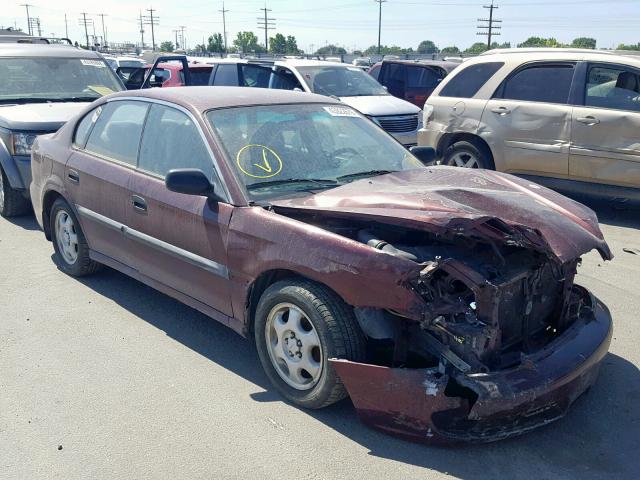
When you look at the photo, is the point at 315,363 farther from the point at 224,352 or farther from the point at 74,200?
the point at 74,200

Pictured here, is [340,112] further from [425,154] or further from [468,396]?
[468,396]

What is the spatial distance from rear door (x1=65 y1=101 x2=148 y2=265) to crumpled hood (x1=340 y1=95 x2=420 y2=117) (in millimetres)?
5957

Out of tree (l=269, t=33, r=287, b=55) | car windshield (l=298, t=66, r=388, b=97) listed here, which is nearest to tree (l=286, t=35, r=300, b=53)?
tree (l=269, t=33, r=287, b=55)

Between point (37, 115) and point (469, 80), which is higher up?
point (469, 80)

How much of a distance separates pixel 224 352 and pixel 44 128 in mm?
4289

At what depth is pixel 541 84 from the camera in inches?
312

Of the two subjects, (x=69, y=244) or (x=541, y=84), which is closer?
(x=69, y=244)

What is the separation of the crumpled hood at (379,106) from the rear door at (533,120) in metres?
2.68

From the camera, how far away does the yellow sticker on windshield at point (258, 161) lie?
4008 millimetres

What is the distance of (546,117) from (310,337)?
17.9 ft

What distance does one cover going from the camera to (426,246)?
338 centimetres

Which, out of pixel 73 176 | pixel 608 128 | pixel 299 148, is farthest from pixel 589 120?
pixel 73 176

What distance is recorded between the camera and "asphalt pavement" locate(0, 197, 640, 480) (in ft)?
10.1

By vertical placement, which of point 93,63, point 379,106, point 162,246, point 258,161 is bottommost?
point 162,246
